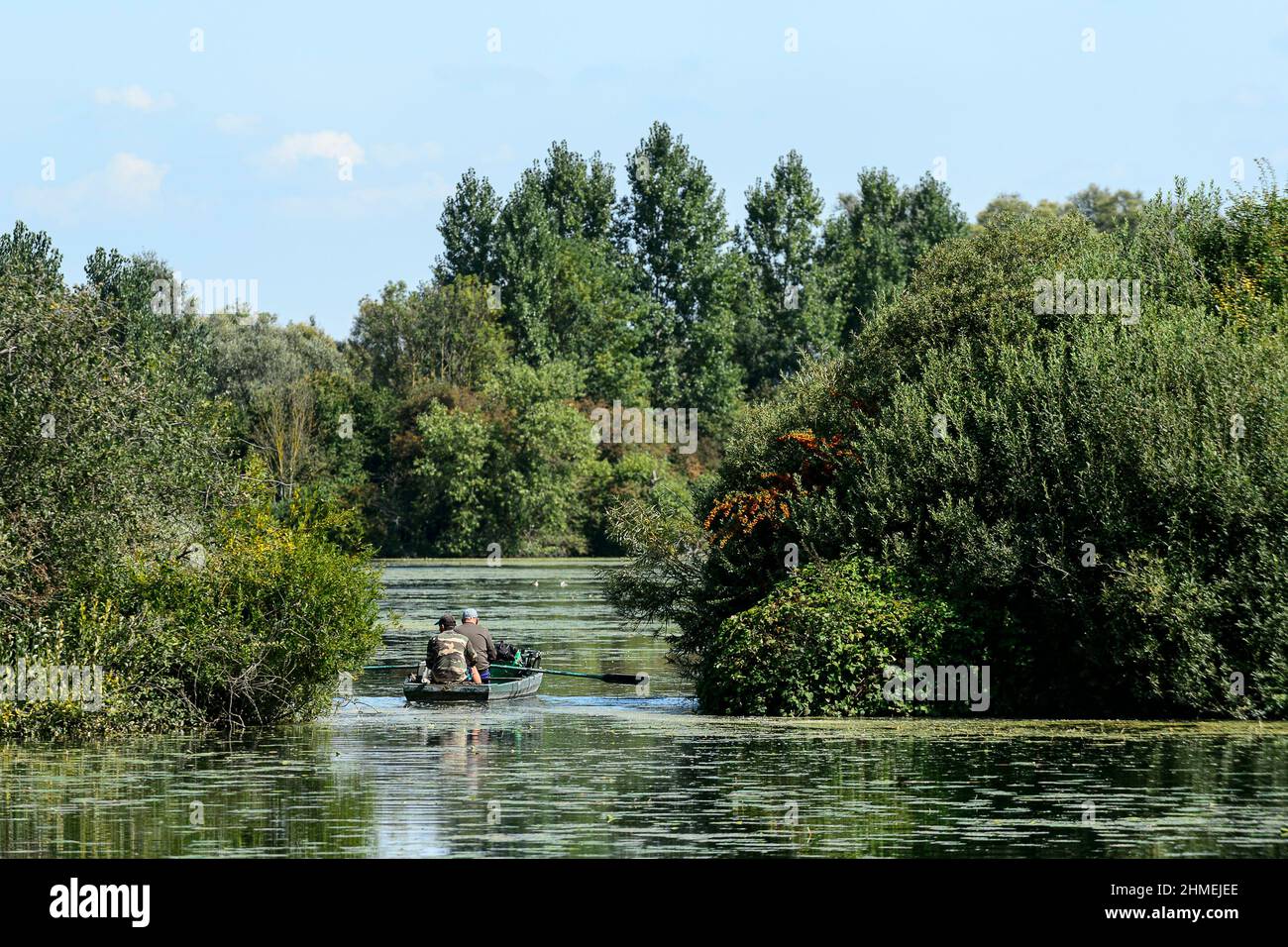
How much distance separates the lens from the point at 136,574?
27.1 meters

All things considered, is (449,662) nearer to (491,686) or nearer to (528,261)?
(491,686)

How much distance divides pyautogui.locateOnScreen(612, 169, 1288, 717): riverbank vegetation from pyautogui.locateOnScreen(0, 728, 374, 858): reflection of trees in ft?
30.8

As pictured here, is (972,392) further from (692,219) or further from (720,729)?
(692,219)

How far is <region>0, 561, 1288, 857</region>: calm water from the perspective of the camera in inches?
730

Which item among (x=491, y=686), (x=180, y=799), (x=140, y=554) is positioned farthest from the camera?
(x=491, y=686)

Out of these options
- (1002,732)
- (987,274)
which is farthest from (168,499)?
(987,274)

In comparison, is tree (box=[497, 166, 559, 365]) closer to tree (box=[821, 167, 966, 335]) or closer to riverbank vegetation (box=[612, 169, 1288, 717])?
tree (box=[821, 167, 966, 335])

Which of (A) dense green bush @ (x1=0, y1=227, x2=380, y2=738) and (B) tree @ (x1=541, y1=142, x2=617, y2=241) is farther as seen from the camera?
Answer: (B) tree @ (x1=541, y1=142, x2=617, y2=241)

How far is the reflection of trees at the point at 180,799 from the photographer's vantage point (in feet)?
60.2

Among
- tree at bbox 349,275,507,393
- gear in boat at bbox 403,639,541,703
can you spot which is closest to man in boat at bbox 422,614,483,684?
gear in boat at bbox 403,639,541,703

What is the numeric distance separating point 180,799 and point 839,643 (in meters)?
12.1

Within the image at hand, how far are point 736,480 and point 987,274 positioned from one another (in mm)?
6330

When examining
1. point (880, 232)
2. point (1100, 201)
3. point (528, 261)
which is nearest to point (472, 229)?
point (528, 261)

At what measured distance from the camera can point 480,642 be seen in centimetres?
3478
